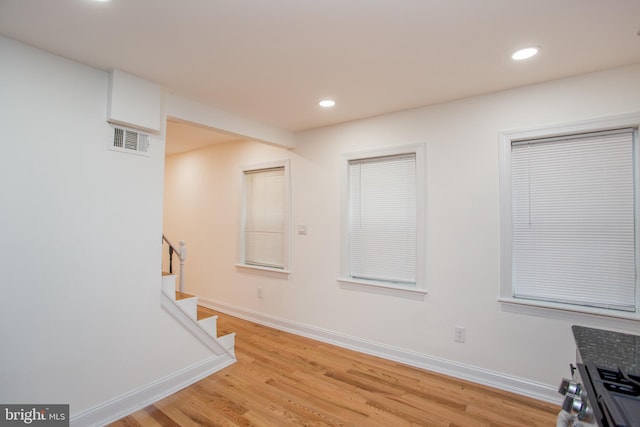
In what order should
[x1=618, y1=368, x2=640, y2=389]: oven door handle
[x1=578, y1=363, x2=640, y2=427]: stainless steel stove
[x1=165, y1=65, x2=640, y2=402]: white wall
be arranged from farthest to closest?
[x1=165, y1=65, x2=640, y2=402]: white wall
[x1=618, y1=368, x2=640, y2=389]: oven door handle
[x1=578, y1=363, x2=640, y2=427]: stainless steel stove

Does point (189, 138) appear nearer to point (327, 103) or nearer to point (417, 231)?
point (327, 103)

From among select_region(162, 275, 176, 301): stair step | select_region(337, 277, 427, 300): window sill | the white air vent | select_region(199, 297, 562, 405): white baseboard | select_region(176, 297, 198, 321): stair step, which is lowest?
select_region(199, 297, 562, 405): white baseboard

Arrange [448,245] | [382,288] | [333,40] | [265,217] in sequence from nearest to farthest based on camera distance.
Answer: [333,40] → [448,245] → [382,288] → [265,217]

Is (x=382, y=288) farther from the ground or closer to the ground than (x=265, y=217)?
closer to the ground

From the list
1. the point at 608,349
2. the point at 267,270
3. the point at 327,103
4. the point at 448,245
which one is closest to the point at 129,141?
the point at 327,103

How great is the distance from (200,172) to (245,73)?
10.2 feet

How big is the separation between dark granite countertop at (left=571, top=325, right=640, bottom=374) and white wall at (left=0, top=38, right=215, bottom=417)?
8.97 ft

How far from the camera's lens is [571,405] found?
1024 millimetres

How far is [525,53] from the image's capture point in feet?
6.71

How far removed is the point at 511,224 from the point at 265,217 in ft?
9.72

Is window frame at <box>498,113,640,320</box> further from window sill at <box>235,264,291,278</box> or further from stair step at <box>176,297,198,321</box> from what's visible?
stair step at <box>176,297,198,321</box>

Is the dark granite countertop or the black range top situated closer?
the black range top

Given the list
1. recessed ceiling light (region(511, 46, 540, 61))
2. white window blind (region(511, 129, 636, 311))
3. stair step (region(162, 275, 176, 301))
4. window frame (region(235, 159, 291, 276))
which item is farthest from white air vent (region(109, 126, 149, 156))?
white window blind (region(511, 129, 636, 311))

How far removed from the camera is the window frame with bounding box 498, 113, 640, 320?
2184 millimetres
